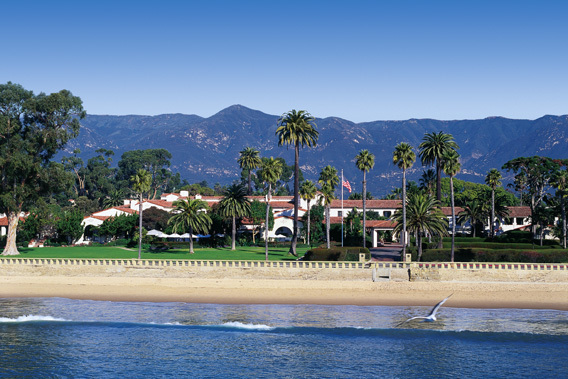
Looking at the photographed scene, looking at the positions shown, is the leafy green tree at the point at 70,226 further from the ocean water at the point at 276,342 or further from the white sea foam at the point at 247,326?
the white sea foam at the point at 247,326

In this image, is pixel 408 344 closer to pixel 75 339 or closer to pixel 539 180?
pixel 75 339

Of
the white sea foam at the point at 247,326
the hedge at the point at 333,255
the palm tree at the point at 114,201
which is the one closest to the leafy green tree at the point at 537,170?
the hedge at the point at 333,255

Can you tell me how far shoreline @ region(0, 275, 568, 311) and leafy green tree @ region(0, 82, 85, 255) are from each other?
24515mm

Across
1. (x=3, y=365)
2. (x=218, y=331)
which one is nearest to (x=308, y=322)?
→ (x=218, y=331)

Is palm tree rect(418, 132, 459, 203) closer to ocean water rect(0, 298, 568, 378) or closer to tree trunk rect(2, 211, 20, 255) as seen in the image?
ocean water rect(0, 298, 568, 378)

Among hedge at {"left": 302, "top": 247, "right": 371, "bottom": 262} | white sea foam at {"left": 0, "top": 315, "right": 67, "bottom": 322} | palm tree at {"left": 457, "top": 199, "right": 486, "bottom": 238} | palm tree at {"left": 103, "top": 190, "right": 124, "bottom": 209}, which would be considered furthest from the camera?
palm tree at {"left": 103, "top": 190, "right": 124, "bottom": 209}

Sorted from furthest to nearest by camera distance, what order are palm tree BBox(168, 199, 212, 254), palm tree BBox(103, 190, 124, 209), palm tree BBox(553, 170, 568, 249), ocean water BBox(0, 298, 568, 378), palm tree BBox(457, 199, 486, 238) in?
palm tree BBox(103, 190, 124, 209), palm tree BBox(457, 199, 486, 238), palm tree BBox(168, 199, 212, 254), palm tree BBox(553, 170, 568, 249), ocean water BBox(0, 298, 568, 378)

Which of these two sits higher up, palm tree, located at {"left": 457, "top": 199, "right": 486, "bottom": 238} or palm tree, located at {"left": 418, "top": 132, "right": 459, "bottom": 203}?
palm tree, located at {"left": 418, "top": 132, "right": 459, "bottom": 203}

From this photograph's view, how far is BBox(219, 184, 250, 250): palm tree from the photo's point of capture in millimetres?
98250

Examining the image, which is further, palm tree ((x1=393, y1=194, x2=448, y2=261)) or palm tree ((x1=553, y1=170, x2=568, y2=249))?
palm tree ((x1=553, y1=170, x2=568, y2=249))

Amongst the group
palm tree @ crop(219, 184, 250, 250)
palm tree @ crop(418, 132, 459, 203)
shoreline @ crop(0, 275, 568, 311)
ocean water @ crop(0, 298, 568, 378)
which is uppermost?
palm tree @ crop(418, 132, 459, 203)

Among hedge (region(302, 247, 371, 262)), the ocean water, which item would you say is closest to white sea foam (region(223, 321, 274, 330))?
the ocean water

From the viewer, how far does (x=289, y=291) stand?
55.3 m

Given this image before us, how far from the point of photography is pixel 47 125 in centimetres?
8469
